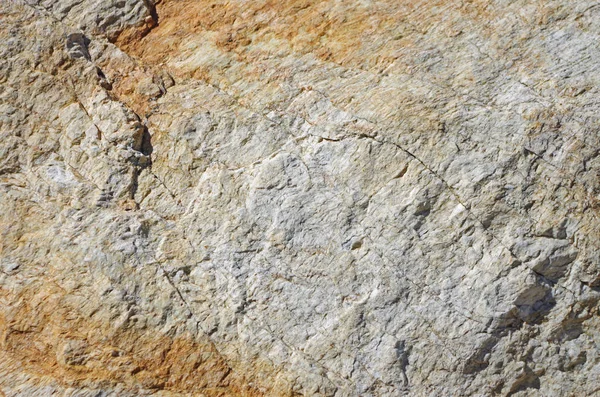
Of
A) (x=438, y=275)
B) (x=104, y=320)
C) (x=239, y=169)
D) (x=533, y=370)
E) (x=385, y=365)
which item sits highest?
(x=239, y=169)

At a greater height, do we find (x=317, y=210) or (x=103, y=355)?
(x=317, y=210)

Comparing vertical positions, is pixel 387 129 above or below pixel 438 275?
above

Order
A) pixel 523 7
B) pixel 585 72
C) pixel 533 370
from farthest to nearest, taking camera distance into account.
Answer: pixel 523 7 < pixel 585 72 < pixel 533 370

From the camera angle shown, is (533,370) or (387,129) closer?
(533,370)

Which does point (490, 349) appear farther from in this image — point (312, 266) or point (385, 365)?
point (312, 266)

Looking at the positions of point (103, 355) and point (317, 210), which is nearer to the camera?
point (103, 355)

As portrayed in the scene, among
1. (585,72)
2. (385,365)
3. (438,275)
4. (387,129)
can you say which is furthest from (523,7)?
(385,365)

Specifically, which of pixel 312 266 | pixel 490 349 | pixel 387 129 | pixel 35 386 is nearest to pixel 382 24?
pixel 387 129

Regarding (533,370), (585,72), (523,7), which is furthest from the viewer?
(523,7)
